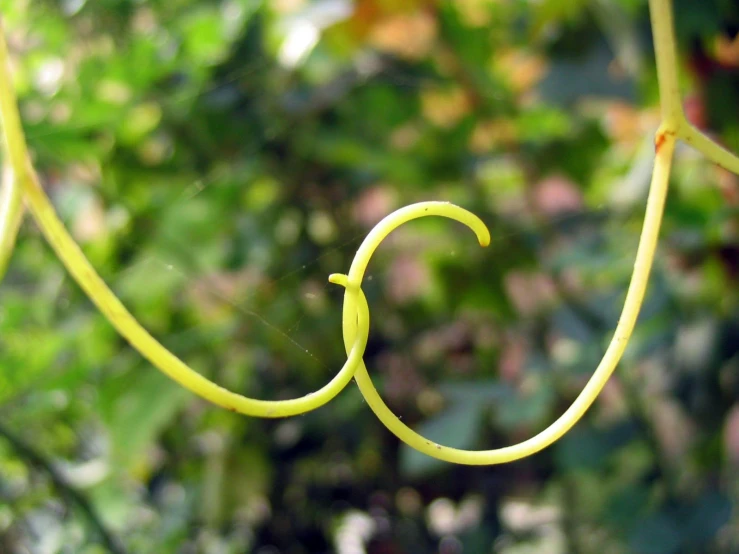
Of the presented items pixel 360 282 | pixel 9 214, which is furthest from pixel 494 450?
pixel 9 214

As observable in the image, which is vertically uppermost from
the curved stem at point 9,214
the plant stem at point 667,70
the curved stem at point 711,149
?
the curved stem at point 9,214

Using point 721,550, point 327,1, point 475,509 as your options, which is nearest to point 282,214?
point 327,1

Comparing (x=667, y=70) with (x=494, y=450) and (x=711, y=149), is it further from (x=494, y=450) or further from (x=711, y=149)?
(x=494, y=450)

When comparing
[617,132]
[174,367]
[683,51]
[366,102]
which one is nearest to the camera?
[174,367]

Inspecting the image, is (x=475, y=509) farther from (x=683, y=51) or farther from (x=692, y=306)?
(x=683, y=51)

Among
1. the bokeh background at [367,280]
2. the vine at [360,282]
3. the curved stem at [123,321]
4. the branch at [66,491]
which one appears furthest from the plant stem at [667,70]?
the branch at [66,491]

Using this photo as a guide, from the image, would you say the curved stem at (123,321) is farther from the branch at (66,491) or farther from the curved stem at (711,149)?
the branch at (66,491)

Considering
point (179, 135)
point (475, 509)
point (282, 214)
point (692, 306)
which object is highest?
point (179, 135)
